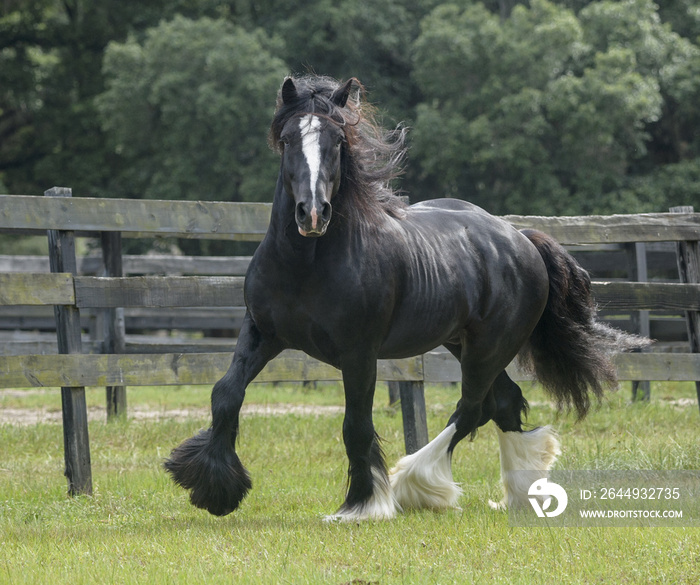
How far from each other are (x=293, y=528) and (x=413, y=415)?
7.14 feet

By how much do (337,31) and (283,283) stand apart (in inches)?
693

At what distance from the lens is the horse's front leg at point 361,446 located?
491 centimetres

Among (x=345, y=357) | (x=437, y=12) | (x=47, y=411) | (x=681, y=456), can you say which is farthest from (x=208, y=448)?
(x=437, y=12)

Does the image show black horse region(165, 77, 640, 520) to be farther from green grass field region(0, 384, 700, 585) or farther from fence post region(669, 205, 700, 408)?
fence post region(669, 205, 700, 408)

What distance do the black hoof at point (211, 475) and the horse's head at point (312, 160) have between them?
1.32m

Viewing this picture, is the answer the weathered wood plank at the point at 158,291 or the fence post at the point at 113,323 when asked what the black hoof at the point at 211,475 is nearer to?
the weathered wood plank at the point at 158,291

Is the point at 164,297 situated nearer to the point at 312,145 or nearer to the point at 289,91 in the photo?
the point at 289,91

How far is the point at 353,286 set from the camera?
15.9 feet

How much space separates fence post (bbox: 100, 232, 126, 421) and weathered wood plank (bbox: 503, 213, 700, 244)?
376cm

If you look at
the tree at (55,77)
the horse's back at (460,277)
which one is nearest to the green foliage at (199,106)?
the tree at (55,77)

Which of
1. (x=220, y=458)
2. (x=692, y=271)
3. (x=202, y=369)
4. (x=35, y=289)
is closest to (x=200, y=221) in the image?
(x=202, y=369)

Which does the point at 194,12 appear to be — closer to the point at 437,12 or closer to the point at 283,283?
the point at 437,12

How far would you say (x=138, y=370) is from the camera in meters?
5.93

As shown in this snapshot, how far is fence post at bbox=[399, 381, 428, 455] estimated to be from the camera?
21.9ft
